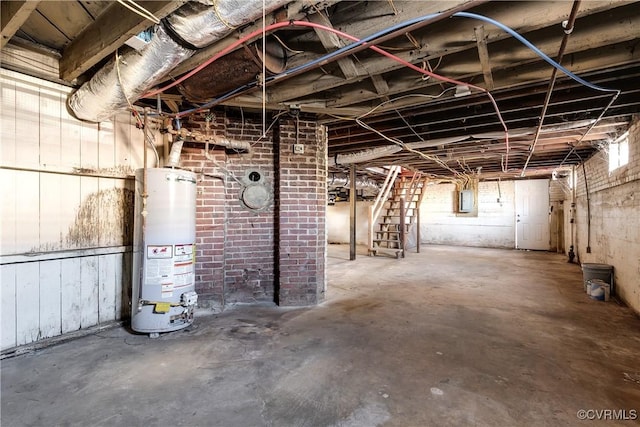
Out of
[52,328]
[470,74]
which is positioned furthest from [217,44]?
[52,328]

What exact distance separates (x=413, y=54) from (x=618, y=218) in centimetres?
387

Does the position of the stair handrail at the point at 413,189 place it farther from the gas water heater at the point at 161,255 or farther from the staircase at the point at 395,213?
the gas water heater at the point at 161,255

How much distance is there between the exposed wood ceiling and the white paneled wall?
407 mm

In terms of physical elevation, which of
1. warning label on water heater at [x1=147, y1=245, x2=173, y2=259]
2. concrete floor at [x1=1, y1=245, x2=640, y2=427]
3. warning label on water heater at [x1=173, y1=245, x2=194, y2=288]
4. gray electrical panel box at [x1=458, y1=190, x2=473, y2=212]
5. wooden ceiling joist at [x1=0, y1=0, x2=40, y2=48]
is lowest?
concrete floor at [x1=1, y1=245, x2=640, y2=427]

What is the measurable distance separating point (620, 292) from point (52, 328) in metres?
6.18

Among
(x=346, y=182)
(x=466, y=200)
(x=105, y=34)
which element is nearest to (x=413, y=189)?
(x=346, y=182)

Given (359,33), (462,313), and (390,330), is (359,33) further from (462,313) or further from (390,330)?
(462,313)

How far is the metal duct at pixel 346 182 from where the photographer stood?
7.87m

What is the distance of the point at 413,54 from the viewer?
84.6 inches

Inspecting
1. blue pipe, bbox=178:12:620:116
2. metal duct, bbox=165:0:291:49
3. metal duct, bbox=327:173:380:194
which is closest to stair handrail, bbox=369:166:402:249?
metal duct, bbox=327:173:380:194

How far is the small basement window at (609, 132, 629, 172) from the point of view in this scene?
3.67 metres

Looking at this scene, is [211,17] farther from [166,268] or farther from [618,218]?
[618,218]

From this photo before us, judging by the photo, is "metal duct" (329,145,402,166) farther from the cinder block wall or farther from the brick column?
the cinder block wall

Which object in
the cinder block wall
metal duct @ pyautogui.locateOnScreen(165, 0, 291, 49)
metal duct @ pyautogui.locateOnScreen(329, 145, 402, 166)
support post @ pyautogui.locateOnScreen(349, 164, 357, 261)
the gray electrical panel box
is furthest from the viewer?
the gray electrical panel box
